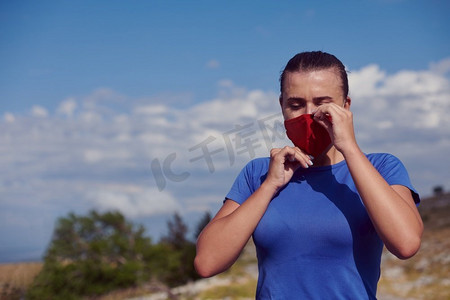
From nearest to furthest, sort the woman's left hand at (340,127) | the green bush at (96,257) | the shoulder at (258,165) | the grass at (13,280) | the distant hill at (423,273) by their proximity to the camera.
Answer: the woman's left hand at (340,127) → the shoulder at (258,165) → the grass at (13,280) → the distant hill at (423,273) → the green bush at (96,257)

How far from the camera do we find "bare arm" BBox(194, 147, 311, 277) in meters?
2.26

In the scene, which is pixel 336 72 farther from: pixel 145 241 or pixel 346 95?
pixel 145 241

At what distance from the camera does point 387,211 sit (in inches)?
81.4

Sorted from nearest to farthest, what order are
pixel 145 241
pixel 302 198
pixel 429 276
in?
pixel 302 198 → pixel 429 276 → pixel 145 241

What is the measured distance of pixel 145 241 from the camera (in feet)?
56.1

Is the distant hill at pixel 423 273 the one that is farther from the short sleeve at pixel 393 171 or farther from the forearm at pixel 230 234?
the forearm at pixel 230 234

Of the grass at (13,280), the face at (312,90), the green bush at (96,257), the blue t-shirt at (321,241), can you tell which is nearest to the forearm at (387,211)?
the blue t-shirt at (321,241)

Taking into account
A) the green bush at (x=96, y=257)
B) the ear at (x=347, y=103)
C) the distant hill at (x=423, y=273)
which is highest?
the ear at (x=347, y=103)

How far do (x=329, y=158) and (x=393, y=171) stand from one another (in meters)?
Answer: 0.29

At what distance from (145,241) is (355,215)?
15.5m

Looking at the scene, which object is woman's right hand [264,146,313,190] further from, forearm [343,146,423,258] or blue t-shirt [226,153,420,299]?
forearm [343,146,423,258]

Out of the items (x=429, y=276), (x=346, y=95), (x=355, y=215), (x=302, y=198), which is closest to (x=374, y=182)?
(x=355, y=215)

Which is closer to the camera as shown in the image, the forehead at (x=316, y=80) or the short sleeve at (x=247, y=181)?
the forehead at (x=316, y=80)

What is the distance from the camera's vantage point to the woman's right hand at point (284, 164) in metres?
2.28
